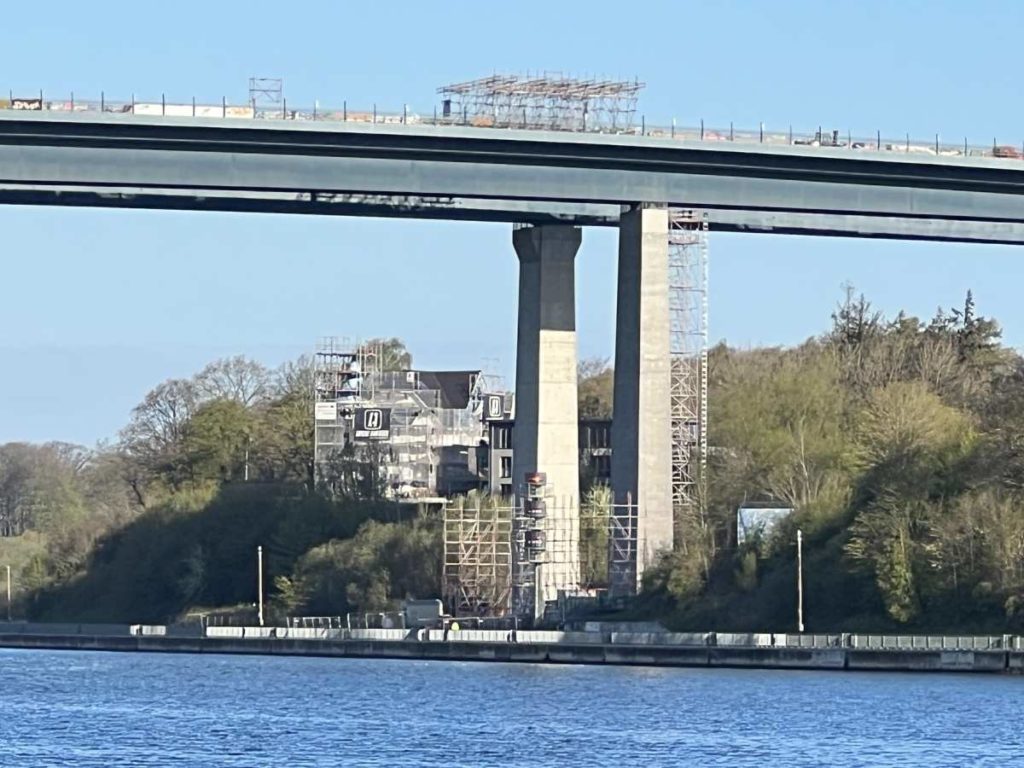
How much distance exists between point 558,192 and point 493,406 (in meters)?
60.5

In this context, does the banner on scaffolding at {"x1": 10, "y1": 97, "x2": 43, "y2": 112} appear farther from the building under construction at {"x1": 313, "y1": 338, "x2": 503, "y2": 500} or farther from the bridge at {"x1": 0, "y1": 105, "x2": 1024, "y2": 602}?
the building under construction at {"x1": 313, "y1": 338, "x2": 503, "y2": 500}

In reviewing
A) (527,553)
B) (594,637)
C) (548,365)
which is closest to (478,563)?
(527,553)

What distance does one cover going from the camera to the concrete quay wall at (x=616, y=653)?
7831cm

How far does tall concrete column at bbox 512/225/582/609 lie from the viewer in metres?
93.6

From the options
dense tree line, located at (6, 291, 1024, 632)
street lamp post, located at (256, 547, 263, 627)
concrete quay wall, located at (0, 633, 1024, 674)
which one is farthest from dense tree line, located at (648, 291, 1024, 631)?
street lamp post, located at (256, 547, 263, 627)

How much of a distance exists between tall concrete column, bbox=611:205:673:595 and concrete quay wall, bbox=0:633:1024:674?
5.36 metres

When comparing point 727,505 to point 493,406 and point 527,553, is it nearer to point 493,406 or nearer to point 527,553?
point 527,553

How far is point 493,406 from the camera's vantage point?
146 metres

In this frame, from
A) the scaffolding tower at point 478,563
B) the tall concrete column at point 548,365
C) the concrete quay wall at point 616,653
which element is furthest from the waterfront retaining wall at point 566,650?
the scaffolding tower at point 478,563

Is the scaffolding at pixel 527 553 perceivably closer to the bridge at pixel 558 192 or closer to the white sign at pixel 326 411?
the bridge at pixel 558 192

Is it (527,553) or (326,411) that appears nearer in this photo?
(527,553)

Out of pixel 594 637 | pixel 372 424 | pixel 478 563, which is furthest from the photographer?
pixel 372 424

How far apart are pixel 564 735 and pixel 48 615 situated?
76315 mm

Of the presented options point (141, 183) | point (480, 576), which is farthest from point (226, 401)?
point (141, 183)
